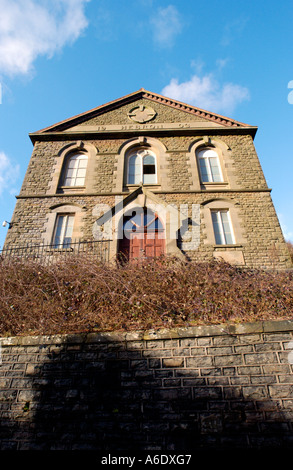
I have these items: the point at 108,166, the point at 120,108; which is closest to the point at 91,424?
the point at 108,166

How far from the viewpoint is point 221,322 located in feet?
15.0

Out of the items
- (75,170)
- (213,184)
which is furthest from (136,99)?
(213,184)

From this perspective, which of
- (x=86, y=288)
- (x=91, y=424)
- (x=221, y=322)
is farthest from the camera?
(x=86, y=288)

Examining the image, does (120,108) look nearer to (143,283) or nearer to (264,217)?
(264,217)

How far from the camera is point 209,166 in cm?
1250

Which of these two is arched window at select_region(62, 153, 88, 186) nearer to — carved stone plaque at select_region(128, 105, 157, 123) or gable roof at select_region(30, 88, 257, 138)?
gable roof at select_region(30, 88, 257, 138)

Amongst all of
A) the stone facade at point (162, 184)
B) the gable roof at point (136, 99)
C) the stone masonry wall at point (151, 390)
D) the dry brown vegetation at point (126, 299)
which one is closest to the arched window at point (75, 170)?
the stone facade at point (162, 184)

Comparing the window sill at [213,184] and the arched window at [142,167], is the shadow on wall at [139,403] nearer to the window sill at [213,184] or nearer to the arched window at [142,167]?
the window sill at [213,184]

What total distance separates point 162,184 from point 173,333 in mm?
8382

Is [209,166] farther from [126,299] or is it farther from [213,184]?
[126,299]

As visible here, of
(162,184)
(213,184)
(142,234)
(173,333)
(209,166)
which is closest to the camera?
(173,333)

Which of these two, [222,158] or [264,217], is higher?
[222,158]

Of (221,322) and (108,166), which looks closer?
(221,322)
